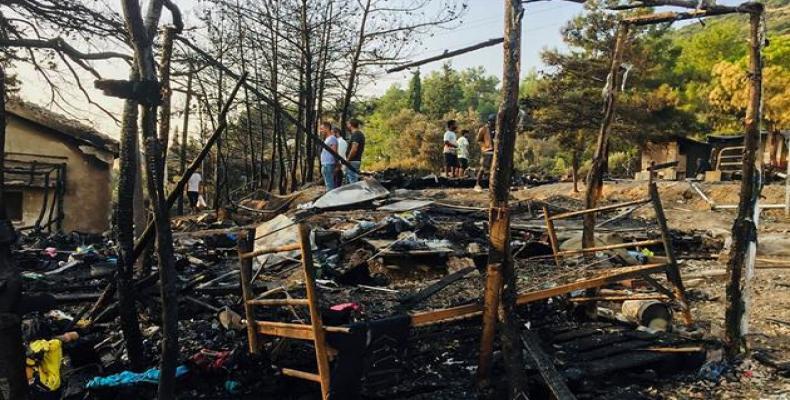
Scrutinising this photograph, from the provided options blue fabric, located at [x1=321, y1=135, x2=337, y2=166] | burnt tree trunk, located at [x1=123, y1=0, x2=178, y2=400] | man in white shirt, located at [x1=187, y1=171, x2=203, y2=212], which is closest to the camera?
burnt tree trunk, located at [x1=123, y1=0, x2=178, y2=400]

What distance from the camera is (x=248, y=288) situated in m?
3.99

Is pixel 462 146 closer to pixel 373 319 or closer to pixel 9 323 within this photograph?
pixel 373 319

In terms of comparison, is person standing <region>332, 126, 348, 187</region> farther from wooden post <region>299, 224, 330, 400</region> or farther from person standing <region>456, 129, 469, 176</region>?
wooden post <region>299, 224, 330, 400</region>

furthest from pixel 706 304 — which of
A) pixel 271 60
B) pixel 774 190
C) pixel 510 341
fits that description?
pixel 271 60

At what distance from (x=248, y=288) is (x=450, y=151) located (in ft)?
37.3

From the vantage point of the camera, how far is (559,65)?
86.6ft

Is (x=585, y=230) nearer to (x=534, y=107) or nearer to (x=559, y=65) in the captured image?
(x=534, y=107)

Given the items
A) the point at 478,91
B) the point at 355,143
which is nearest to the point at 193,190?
the point at 355,143

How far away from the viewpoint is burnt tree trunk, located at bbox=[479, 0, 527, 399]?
3.42m

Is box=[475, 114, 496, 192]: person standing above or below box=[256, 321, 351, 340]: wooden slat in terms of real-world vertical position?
above

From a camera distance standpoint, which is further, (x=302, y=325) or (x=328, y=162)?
(x=328, y=162)

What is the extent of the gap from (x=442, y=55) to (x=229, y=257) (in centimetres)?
592

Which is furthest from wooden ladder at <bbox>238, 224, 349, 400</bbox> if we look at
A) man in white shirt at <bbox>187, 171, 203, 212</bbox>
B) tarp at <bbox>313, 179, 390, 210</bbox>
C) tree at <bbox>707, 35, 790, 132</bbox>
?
tree at <bbox>707, 35, 790, 132</bbox>

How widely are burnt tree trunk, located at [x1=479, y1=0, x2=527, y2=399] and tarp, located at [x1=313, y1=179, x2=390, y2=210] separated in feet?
21.9
